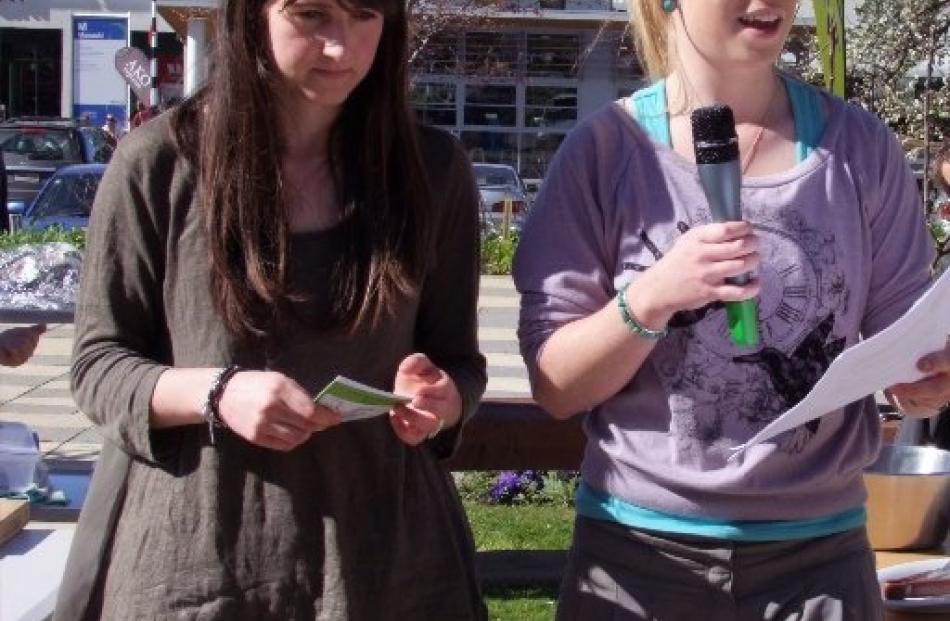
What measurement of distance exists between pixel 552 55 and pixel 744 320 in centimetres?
2929

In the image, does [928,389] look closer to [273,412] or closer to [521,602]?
[273,412]

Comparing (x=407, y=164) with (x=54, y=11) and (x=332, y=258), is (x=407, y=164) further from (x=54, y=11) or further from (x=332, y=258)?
(x=54, y=11)

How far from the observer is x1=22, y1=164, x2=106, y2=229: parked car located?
14.3 m

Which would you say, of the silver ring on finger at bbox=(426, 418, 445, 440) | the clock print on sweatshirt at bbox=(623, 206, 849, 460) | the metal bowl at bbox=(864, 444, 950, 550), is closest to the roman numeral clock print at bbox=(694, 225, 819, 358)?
the clock print on sweatshirt at bbox=(623, 206, 849, 460)

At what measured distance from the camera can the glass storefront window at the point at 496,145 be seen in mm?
30078

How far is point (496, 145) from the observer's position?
1192 inches

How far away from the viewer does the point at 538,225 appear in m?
2.14

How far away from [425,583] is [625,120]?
0.69m

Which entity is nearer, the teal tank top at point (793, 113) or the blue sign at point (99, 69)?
the teal tank top at point (793, 113)

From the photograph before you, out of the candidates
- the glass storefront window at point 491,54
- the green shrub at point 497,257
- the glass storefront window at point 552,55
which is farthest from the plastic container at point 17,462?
the glass storefront window at point 552,55

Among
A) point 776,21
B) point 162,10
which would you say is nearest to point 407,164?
point 776,21

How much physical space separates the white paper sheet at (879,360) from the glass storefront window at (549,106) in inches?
1132

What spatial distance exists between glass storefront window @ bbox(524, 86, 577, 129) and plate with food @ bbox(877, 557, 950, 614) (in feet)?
92.3

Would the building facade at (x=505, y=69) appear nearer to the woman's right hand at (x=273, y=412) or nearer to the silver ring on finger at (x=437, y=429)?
the silver ring on finger at (x=437, y=429)
